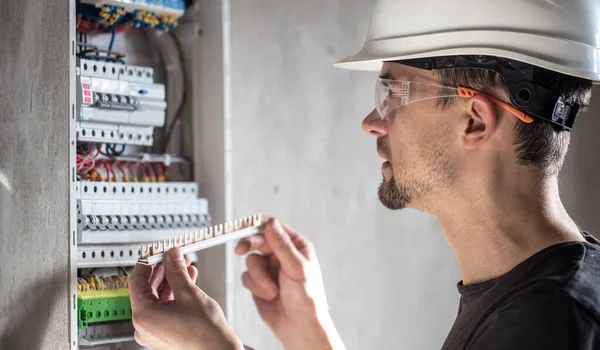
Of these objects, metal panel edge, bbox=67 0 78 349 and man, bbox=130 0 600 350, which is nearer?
man, bbox=130 0 600 350

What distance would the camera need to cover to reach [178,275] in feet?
4.91

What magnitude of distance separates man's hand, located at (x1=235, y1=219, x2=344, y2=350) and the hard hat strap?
635 millimetres

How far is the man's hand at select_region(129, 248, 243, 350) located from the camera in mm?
1415

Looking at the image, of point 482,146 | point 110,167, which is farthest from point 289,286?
point 482,146

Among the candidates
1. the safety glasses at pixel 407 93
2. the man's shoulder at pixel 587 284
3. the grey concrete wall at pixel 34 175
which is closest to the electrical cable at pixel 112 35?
the grey concrete wall at pixel 34 175

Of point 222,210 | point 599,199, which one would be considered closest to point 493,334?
point 222,210

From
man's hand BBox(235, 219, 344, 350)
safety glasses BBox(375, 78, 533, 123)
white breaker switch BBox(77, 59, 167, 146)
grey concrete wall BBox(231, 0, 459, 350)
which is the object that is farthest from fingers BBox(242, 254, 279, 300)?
grey concrete wall BBox(231, 0, 459, 350)

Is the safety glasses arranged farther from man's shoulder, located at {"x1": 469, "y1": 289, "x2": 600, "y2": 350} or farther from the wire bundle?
the wire bundle

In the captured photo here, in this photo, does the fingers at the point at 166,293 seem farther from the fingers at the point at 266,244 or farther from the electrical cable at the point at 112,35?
the electrical cable at the point at 112,35

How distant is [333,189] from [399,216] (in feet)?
1.23

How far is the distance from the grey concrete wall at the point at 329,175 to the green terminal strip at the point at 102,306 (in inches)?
33.9

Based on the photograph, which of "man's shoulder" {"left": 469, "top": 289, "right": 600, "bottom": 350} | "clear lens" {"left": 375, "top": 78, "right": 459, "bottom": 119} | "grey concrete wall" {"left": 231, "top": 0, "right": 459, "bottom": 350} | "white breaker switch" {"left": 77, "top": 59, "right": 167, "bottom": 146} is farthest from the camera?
"grey concrete wall" {"left": 231, "top": 0, "right": 459, "bottom": 350}

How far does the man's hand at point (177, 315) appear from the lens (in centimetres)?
142

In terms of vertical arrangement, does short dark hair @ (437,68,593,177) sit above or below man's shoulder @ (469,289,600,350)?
above
